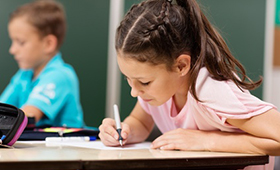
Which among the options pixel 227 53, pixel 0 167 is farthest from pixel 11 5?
pixel 0 167

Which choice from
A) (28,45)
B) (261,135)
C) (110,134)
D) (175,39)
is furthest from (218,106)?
(28,45)

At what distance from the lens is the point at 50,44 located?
2.92 m

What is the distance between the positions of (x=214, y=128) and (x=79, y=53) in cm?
230

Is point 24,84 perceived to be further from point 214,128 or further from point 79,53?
point 214,128

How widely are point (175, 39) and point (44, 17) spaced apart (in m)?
1.84

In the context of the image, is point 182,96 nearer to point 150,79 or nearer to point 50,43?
point 150,79

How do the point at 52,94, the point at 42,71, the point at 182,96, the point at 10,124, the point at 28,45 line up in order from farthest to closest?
the point at 28,45
the point at 42,71
the point at 52,94
the point at 182,96
the point at 10,124

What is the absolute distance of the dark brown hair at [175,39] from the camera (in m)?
1.22

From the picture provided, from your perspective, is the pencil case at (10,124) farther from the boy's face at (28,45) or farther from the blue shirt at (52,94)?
the boy's face at (28,45)

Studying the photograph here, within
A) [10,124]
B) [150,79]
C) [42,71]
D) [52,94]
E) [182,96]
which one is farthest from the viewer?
[42,71]

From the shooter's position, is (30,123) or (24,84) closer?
(30,123)

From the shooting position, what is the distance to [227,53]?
1325mm

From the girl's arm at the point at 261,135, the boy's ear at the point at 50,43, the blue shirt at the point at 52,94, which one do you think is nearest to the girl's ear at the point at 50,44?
the boy's ear at the point at 50,43

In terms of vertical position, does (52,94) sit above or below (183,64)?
below
